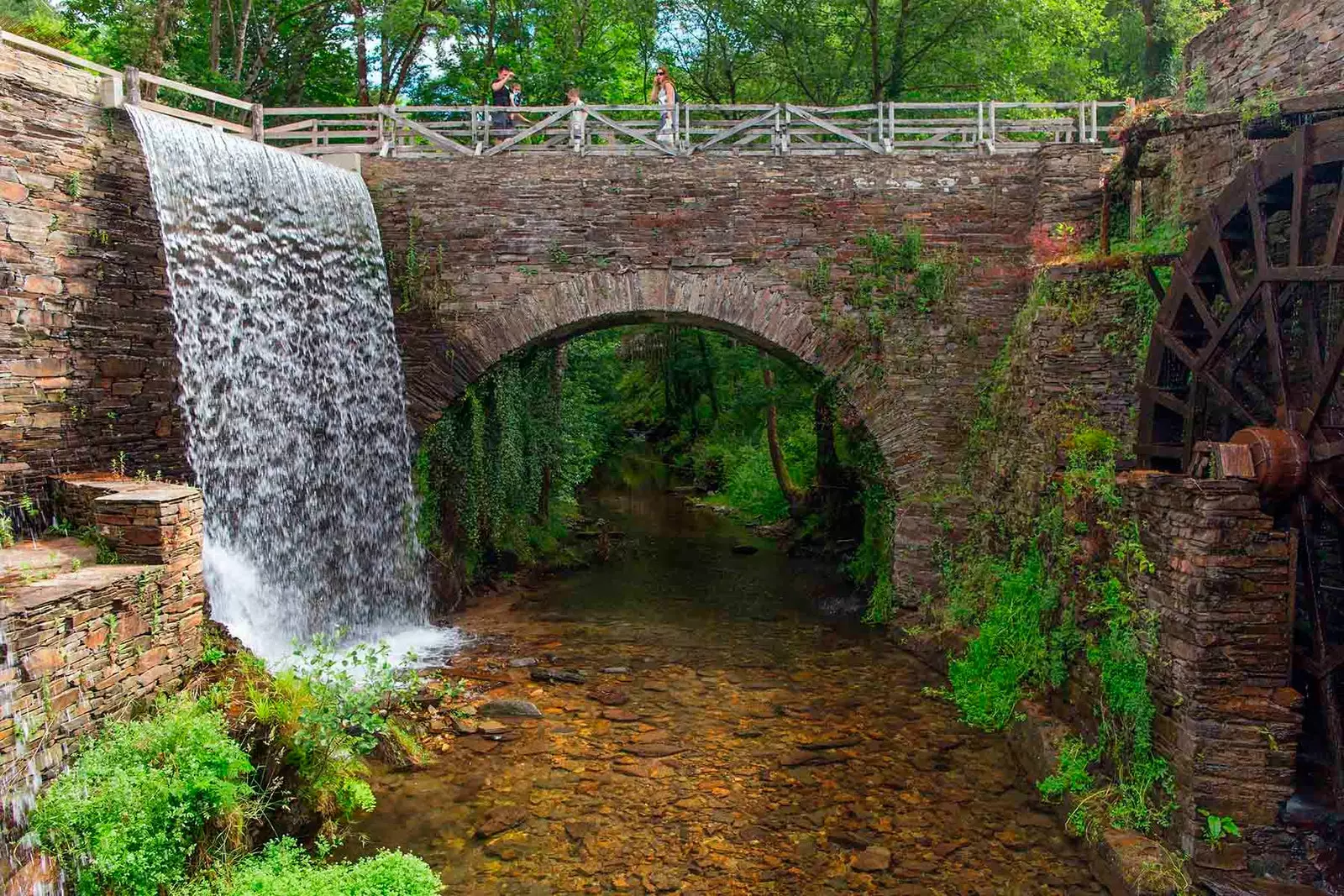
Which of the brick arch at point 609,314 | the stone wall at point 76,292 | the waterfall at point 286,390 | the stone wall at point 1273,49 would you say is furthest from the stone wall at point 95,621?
the stone wall at point 1273,49

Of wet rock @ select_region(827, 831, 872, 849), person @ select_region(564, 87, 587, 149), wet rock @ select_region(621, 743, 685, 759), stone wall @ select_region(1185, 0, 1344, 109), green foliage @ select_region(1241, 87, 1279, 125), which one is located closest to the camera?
wet rock @ select_region(827, 831, 872, 849)

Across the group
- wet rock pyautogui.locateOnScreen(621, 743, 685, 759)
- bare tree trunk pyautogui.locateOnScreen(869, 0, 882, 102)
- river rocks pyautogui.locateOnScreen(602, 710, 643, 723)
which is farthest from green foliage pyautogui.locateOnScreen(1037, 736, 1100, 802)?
bare tree trunk pyautogui.locateOnScreen(869, 0, 882, 102)

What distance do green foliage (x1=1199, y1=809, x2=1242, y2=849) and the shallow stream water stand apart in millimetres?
703

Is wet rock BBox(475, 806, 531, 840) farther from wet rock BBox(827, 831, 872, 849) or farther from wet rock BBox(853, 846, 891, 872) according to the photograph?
wet rock BBox(853, 846, 891, 872)

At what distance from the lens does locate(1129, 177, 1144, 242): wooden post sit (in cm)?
879

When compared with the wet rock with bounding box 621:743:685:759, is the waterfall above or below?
above

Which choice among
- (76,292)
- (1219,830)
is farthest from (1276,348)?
(76,292)

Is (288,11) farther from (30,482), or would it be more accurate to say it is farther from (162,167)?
(30,482)

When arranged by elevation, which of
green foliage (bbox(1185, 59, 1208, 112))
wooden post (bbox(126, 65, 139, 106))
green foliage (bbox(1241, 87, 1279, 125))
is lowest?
green foliage (bbox(1241, 87, 1279, 125))

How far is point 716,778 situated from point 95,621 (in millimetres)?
4341

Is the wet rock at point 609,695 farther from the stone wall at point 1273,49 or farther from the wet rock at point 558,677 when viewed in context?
the stone wall at point 1273,49

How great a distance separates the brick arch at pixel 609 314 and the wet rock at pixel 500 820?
5492mm

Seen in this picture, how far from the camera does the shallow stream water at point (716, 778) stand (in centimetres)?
561

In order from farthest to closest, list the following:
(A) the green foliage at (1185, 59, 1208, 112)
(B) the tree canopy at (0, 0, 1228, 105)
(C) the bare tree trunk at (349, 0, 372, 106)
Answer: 1. (C) the bare tree trunk at (349, 0, 372, 106)
2. (B) the tree canopy at (0, 0, 1228, 105)
3. (A) the green foliage at (1185, 59, 1208, 112)
